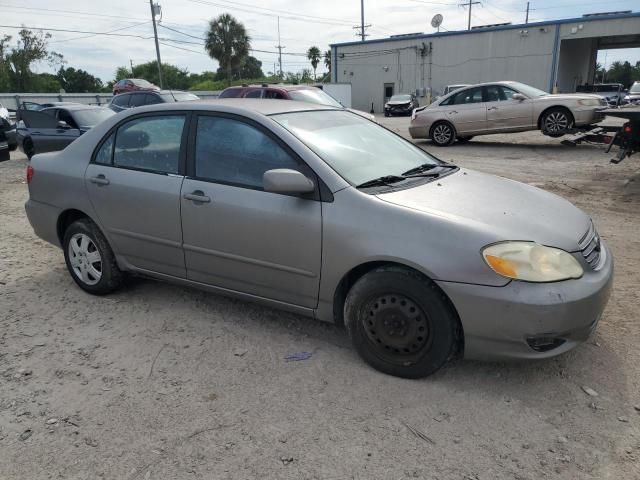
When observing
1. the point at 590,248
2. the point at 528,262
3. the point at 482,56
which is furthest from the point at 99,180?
the point at 482,56

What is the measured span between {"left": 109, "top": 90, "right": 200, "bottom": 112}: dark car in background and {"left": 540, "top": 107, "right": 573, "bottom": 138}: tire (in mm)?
9032

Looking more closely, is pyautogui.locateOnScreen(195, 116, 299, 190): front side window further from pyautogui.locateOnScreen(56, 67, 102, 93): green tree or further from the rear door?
pyautogui.locateOnScreen(56, 67, 102, 93): green tree

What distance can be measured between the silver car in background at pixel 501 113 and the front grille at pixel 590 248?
9.78 metres

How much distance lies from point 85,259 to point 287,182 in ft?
7.51

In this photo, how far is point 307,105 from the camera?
390cm

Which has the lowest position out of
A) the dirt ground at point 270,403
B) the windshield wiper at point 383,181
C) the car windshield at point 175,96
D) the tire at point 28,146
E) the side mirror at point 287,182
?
the dirt ground at point 270,403

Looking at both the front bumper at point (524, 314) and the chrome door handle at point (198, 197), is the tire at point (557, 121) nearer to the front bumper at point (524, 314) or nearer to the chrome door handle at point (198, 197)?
the front bumper at point (524, 314)

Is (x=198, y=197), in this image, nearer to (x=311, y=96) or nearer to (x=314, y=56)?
(x=311, y=96)

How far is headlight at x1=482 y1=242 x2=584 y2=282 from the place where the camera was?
259 cm

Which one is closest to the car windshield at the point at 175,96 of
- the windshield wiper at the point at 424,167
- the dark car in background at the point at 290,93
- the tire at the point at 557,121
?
the dark car in background at the point at 290,93

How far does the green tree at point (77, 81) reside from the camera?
7138 cm

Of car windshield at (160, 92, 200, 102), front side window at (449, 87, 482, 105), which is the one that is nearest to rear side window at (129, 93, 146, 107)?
car windshield at (160, 92, 200, 102)

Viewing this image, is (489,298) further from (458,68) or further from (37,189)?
(458,68)

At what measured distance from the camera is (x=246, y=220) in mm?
3279
